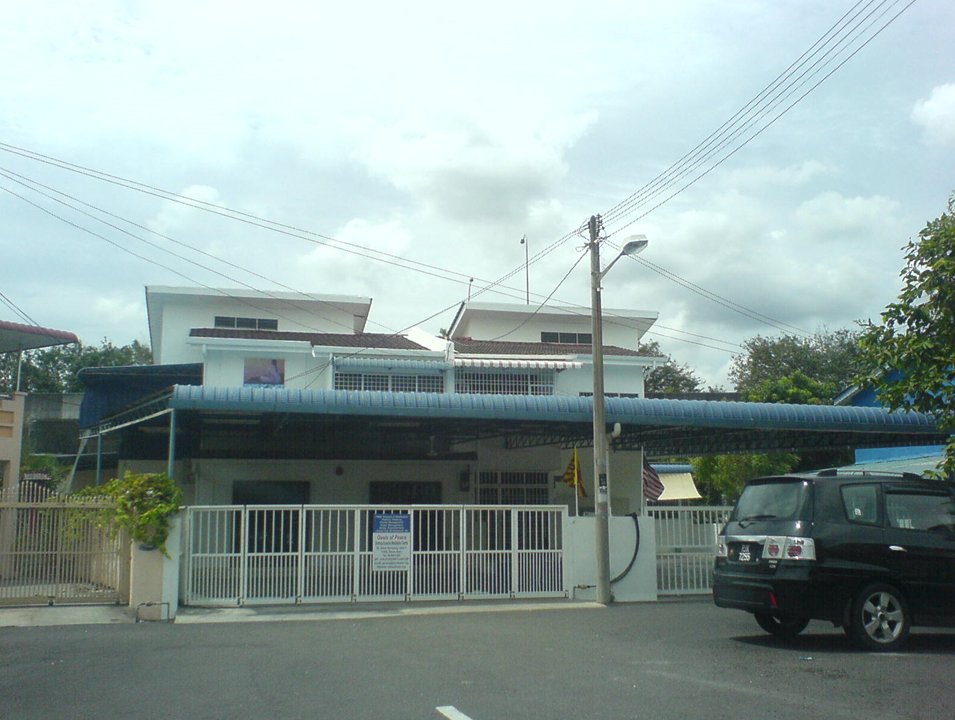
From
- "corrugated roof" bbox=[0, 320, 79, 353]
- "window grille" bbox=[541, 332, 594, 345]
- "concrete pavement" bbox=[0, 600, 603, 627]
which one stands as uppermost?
"window grille" bbox=[541, 332, 594, 345]

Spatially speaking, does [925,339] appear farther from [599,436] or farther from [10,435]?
[10,435]

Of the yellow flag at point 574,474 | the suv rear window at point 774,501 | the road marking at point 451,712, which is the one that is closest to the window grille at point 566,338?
the yellow flag at point 574,474

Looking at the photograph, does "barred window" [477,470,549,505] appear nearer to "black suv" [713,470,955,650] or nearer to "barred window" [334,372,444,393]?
"barred window" [334,372,444,393]

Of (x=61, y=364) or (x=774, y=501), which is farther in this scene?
(x=61, y=364)

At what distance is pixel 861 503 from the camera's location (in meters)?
11.1

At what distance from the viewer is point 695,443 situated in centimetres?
2492

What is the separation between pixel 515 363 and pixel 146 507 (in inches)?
711

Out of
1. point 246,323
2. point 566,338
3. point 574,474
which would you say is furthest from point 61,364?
point 574,474

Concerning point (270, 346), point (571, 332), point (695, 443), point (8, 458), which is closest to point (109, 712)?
point (8, 458)

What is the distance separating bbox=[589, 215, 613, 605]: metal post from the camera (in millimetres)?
16906

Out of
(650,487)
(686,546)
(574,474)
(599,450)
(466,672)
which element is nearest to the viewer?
(466,672)

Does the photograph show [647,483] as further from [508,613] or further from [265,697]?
[265,697]

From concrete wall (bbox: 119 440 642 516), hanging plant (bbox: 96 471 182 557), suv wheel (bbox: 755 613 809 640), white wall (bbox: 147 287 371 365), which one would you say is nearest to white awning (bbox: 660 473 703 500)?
concrete wall (bbox: 119 440 642 516)

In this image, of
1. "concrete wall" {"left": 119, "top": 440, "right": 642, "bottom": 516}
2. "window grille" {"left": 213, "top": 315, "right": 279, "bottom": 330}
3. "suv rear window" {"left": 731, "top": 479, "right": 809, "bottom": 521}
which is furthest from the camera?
"window grille" {"left": 213, "top": 315, "right": 279, "bottom": 330}
